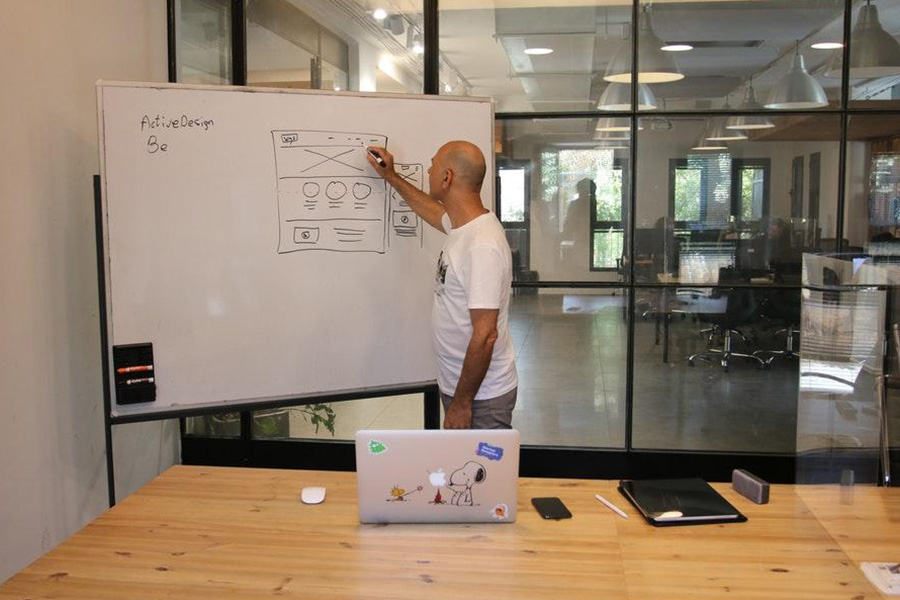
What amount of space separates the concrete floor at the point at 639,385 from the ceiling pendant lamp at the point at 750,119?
868mm

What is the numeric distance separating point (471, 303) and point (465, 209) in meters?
0.34

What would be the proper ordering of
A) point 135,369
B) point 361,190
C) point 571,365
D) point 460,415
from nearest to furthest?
point 460,415
point 135,369
point 361,190
point 571,365

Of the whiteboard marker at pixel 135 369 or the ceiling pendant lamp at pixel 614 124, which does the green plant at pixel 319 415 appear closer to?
the whiteboard marker at pixel 135 369

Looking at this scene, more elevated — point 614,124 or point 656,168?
point 614,124

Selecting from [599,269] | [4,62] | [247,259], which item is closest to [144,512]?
[247,259]

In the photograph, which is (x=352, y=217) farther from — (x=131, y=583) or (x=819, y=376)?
(x=819, y=376)

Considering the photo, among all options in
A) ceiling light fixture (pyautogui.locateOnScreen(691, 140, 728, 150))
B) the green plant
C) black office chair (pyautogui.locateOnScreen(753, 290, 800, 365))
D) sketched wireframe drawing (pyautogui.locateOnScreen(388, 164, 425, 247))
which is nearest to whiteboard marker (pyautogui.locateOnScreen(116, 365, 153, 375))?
sketched wireframe drawing (pyautogui.locateOnScreen(388, 164, 425, 247))

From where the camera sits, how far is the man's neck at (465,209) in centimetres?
265

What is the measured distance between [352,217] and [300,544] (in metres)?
1.50

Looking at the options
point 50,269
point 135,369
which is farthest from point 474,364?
point 50,269

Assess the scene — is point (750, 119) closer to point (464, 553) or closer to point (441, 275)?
point (441, 275)

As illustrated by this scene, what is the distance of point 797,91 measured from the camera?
362cm

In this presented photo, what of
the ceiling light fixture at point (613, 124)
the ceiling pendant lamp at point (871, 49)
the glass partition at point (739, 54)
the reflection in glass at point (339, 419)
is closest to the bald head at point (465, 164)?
the ceiling light fixture at point (613, 124)

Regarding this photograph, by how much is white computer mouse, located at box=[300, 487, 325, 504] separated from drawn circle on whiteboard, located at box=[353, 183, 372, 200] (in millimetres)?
1283
